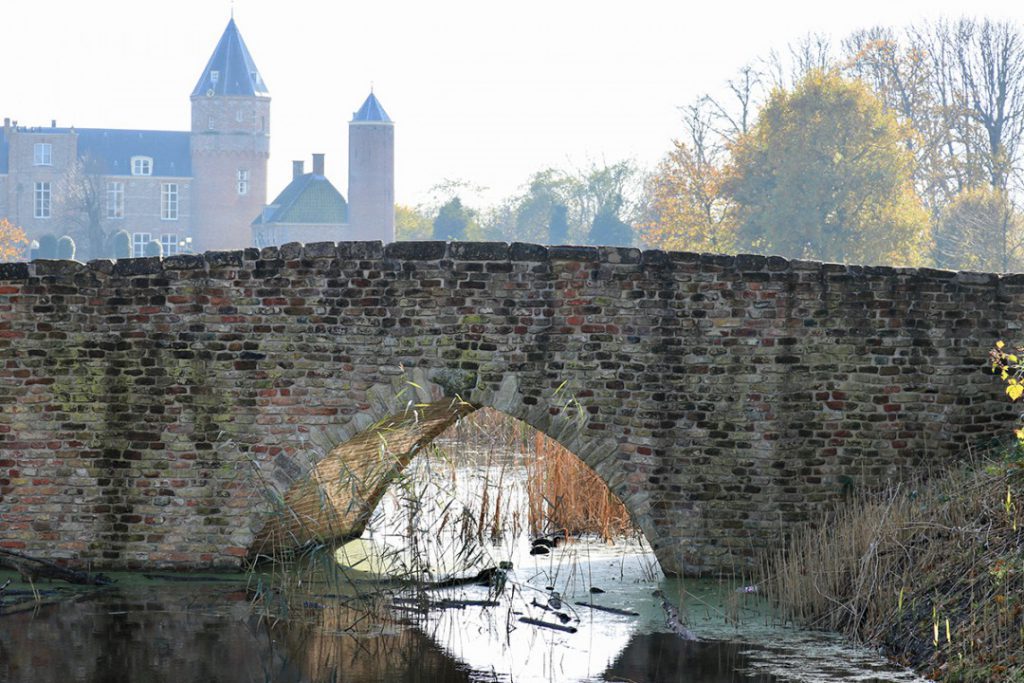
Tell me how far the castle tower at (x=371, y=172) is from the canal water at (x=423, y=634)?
4770 cm

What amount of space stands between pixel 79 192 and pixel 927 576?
55.2m

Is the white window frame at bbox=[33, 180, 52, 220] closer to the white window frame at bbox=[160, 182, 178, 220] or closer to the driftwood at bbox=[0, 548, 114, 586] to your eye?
the white window frame at bbox=[160, 182, 178, 220]

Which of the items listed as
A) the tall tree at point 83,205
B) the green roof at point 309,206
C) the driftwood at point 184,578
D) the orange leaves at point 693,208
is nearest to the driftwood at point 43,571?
the driftwood at point 184,578

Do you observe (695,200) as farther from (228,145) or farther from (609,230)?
(228,145)

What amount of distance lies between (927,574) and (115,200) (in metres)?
57.8

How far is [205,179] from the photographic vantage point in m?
61.8

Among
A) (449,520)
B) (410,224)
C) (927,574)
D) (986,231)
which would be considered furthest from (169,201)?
(927,574)

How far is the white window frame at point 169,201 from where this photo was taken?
204ft

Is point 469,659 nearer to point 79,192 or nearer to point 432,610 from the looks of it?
point 432,610

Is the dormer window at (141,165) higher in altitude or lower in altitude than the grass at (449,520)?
higher

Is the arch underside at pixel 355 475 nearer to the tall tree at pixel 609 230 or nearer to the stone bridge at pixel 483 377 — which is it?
the stone bridge at pixel 483 377

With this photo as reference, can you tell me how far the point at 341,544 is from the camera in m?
12.6

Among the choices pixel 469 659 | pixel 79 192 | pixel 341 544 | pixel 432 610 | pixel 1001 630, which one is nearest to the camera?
pixel 1001 630

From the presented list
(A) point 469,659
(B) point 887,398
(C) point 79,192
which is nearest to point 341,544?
(A) point 469,659
